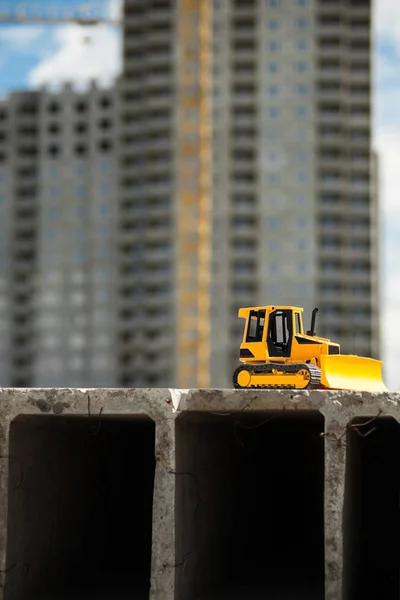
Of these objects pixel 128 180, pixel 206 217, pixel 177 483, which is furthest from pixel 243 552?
pixel 128 180

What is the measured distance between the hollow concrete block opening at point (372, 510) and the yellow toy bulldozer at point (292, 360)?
2.44 ft

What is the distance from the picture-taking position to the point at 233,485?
1091 cm

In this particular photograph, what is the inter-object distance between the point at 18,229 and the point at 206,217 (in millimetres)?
19976

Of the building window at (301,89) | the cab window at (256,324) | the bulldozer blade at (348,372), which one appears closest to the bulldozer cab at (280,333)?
the cab window at (256,324)

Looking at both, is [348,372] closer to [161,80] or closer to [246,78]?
[246,78]

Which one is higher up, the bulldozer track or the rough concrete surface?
the bulldozer track

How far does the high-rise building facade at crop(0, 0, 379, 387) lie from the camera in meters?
89.3

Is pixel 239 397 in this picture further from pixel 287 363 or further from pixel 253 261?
pixel 253 261

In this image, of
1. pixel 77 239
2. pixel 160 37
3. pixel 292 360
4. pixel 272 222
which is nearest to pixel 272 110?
pixel 272 222

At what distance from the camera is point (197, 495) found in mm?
9219

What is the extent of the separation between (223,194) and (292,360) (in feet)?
261

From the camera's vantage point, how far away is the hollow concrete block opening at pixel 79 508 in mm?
8906

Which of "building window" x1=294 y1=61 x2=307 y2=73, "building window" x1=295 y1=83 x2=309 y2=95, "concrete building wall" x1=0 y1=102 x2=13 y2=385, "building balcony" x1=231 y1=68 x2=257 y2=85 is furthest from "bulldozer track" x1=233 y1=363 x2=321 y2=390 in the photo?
"concrete building wall" x1=0 y1=102 x2=13 y2=385

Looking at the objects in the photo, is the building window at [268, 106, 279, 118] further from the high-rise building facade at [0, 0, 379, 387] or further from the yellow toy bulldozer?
the yellow toy bulldozer
